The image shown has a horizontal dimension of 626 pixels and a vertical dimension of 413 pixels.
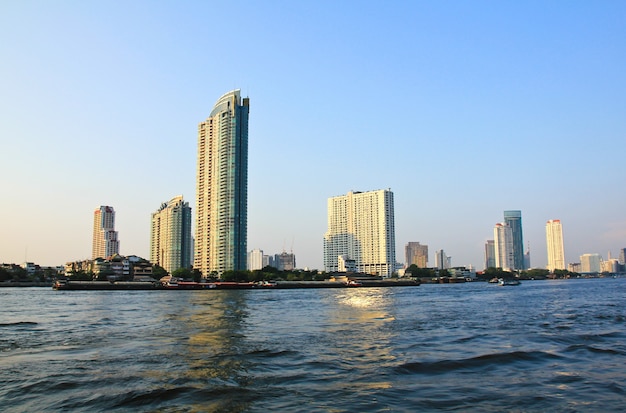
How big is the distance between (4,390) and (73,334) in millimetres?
16906

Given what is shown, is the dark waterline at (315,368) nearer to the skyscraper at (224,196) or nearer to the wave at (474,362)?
the wave at (474,362)

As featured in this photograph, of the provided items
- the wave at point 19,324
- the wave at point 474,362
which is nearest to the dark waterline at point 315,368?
the wave at point 474,362

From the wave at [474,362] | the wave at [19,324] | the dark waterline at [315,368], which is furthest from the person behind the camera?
the wave at [19,324]

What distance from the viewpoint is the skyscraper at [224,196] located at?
607 ft

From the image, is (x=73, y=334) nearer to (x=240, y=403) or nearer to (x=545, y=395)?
(x=240, y=403)

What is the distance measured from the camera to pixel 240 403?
1507 centimetres

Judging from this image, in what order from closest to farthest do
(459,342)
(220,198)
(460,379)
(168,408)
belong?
(168,408) → (460,379) → (459,342) → (220,198)

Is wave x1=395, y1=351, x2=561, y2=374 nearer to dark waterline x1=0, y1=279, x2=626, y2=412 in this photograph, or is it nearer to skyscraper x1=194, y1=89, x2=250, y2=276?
dark waterline x1=0, y1=279, x2=626, y2=412

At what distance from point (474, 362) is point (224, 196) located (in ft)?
553

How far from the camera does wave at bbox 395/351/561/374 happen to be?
20.0 m

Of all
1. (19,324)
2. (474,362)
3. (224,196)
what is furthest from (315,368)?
(224,196)

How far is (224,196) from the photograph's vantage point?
185m

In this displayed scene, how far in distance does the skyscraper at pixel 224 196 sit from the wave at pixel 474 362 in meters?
165

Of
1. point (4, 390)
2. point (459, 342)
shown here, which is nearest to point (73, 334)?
point (4, 390)
